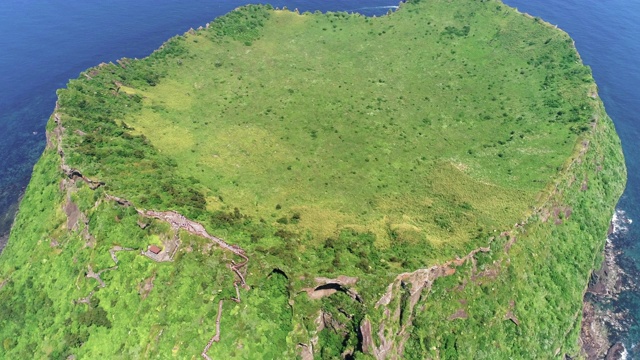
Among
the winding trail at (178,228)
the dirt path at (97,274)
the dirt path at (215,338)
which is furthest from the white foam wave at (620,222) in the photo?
the dirt path at (97,274)

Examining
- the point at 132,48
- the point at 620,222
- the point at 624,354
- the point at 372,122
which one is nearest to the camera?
the point at 624,354

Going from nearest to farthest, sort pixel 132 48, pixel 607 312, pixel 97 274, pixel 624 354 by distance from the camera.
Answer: pixel 97 274 < pixel 624 354 < pixel 607 312 < pixel 132 48

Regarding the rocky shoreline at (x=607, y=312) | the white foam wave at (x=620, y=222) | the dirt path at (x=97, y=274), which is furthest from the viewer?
the white foam wave at (x=620, y=222)

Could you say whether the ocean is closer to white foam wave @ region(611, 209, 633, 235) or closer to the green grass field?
white foam wave @ region(611, 209, 633, 235)

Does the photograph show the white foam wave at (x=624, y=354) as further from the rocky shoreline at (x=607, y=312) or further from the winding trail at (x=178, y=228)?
the winding trail at (x=178, y=228)

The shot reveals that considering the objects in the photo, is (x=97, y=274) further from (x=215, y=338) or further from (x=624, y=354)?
(x=624, y=354)

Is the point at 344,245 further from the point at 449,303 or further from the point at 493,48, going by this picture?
the point at 493,48

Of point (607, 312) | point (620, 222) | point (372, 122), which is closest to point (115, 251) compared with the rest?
point (372, 122)

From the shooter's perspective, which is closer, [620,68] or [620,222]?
[620,222]
